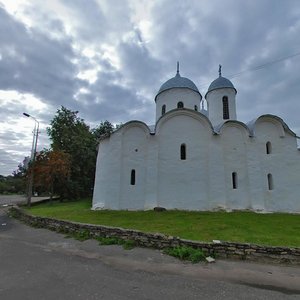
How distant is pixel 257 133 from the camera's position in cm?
2091

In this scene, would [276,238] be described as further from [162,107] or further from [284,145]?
[162,107]

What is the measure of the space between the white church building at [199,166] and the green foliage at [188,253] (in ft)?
35.5

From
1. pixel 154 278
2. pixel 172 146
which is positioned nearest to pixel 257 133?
pixel 172 146

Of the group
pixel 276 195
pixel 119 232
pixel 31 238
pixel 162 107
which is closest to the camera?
pixel 119 232

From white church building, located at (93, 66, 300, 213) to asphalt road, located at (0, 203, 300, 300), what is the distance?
10862 mm

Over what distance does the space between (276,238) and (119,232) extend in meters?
5.87

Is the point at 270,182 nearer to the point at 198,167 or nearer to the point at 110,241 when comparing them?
the point at 198,167

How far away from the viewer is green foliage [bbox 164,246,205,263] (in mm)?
7570

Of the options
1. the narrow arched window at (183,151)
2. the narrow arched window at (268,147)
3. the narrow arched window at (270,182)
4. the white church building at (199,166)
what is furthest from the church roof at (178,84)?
the narrow arched window at (270,182)

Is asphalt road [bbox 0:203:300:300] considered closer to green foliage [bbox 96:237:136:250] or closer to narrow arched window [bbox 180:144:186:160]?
green foliage [bbox 96:237:136:250]

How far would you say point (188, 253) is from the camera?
25.7ft

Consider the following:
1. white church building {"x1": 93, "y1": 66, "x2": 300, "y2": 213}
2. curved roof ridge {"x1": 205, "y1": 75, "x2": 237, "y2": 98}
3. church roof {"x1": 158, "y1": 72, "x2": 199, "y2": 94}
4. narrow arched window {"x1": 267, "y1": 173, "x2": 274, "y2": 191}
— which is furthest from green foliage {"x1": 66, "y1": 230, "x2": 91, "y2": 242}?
curved roof ridge {"x1": 205, "y1": 75, "x2": 237, "y2": 98}

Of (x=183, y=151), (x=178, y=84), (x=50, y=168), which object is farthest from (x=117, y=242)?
(x=50, y=168)

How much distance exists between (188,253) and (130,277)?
7.51ft
